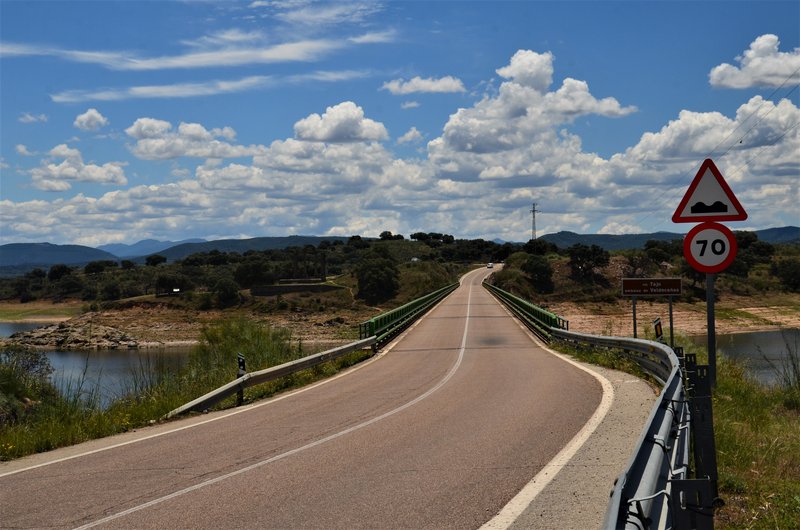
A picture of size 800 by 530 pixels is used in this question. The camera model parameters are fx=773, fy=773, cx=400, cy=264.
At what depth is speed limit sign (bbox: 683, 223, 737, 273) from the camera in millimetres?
8695

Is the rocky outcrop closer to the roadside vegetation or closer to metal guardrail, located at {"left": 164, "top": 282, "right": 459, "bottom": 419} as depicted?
the roadside vegetation

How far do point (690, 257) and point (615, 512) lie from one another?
19.9 feet

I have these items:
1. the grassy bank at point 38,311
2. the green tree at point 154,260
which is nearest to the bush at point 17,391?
the grassy bank at point 38,311

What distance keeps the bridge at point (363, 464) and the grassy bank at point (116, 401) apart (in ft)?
2.27

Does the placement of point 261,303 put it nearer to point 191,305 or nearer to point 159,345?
point 191,305

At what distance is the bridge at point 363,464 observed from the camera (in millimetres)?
6754

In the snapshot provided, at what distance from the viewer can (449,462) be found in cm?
856

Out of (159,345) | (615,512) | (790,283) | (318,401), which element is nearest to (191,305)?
(159,345)

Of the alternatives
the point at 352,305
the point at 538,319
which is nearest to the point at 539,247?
the point at 352,305

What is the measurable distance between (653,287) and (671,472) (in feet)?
38.4

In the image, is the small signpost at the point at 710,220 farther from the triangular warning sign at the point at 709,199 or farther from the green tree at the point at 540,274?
the green tree at the point at 540,274

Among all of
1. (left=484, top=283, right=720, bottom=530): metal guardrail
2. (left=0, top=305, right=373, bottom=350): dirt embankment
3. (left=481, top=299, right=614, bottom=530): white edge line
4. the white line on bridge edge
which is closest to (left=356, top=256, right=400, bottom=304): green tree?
(left=0, top=305, right=373, bottom=350): dirt embankment

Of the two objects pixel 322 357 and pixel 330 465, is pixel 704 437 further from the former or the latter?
pixel 322 357

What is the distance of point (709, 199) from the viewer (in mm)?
8977
